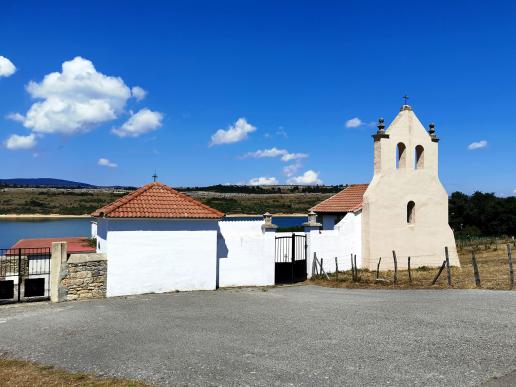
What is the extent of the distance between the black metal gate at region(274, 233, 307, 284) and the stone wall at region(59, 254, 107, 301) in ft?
25.3

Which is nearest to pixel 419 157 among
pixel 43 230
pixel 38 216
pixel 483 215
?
pixel 483 215

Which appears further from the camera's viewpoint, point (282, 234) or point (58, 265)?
point (282, 234)

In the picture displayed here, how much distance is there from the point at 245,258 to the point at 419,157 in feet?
41.5

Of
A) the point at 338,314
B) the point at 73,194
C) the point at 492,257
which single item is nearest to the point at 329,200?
the point at 492,257

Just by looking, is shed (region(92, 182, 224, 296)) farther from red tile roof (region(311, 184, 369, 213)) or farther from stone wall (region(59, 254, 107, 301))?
red tile roof (region(311, 184, 369, 213))

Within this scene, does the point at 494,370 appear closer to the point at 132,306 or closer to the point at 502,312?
the point at 502,312

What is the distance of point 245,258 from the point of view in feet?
63.4

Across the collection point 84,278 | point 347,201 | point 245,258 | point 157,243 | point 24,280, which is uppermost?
point 347,201

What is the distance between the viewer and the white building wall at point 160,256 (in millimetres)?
16453

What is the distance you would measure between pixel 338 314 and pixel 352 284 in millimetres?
6601

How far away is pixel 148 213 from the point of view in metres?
17.0

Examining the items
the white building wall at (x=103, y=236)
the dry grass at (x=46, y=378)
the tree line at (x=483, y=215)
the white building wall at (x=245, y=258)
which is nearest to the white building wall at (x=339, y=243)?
the white building wall at (x=245, y=258)

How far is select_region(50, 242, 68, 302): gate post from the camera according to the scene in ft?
51.0

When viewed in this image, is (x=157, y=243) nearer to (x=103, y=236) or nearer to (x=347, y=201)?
(x=103, y=236)
